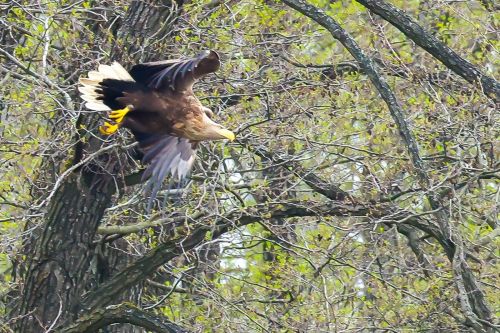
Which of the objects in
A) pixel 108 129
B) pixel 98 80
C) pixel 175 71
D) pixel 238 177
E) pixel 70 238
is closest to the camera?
pixel 175 71

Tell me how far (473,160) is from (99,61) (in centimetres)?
259

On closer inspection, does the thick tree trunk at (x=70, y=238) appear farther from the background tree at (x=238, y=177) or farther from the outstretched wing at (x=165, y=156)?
the outstretched wing at (x=165, y=156)

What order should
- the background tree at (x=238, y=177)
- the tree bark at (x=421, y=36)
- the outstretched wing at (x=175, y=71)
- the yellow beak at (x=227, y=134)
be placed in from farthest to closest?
the background tree at (x=238, y=177), the yellow beak at (x=227, y=134), the outstretched wing at (x=175, y=71), the tree bark at (x=421, y=36)

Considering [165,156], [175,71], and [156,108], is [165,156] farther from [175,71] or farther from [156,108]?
[175,71]

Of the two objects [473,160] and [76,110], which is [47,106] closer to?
[76,110]

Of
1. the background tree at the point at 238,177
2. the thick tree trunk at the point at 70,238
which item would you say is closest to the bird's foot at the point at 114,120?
the background tree at the point at 238,177

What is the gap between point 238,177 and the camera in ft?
29.7

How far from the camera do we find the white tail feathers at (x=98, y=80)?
734cm

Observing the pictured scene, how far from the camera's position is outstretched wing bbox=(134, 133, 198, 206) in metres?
7.00

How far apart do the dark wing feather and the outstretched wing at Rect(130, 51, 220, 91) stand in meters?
0.34

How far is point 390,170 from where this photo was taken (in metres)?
7.92

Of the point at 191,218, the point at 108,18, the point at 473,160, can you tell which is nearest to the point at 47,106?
the point at 108,18

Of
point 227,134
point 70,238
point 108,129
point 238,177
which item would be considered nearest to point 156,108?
point 108,129

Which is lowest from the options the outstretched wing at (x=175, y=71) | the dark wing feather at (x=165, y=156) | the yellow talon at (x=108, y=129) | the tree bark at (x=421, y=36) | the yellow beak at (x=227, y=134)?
the dark wing feather at (x=165, y=156)
